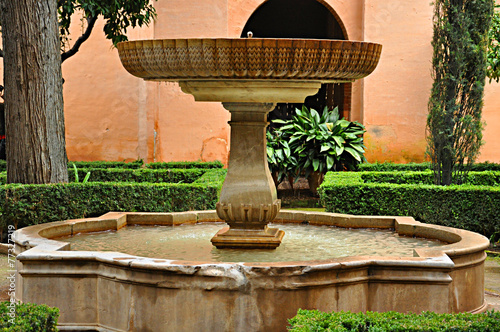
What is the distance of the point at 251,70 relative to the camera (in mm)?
4184

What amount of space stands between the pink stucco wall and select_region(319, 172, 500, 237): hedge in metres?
5.12

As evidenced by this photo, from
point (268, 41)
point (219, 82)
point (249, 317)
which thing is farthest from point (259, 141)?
point (249, 317)

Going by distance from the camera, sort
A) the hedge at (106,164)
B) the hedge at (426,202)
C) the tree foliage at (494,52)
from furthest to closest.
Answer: the hedge at (106,164) → the tree foliage at (494,52) → the hedge at (426,202)

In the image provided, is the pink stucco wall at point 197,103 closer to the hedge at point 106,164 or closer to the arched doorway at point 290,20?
the hedge at point 106,164

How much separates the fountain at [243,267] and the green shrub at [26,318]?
2.57ft

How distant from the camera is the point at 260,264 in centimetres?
375

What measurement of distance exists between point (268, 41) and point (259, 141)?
1005 mm

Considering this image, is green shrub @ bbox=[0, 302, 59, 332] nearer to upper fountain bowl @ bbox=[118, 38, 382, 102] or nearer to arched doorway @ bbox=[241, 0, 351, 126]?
upper fountain bowl @ bbox=[118, 38, 382, 102]

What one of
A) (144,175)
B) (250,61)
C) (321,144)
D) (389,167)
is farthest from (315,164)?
(250,61)

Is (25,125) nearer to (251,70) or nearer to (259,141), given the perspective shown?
(259,141)

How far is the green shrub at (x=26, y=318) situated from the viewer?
2.82 metres

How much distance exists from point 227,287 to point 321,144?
26.8 ft

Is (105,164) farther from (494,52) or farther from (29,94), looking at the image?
(494,52)

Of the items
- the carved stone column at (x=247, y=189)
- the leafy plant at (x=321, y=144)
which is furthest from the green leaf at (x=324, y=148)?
the carved stone column at (x=247, y=189)
